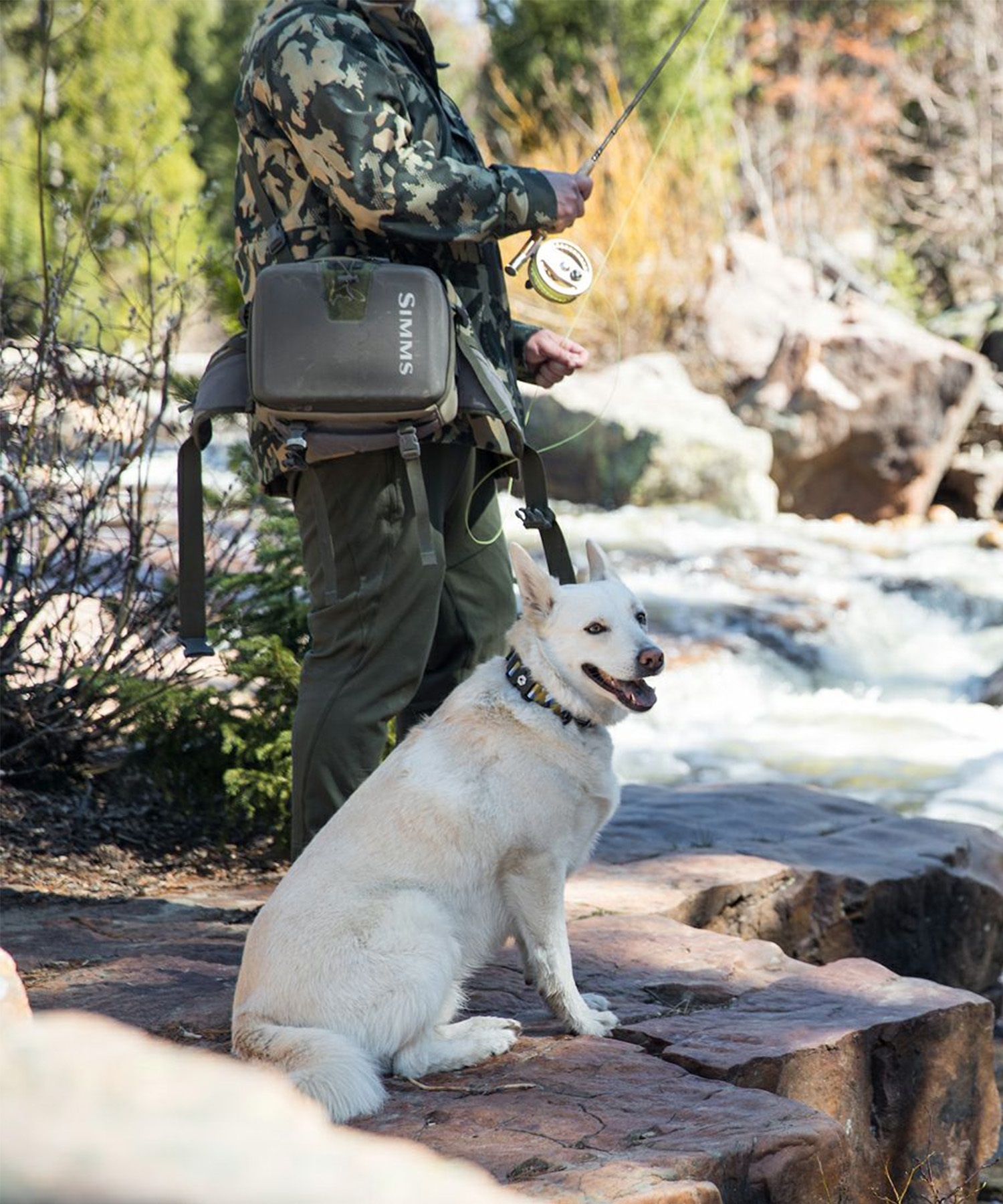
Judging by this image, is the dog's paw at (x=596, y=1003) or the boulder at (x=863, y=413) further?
the boulder at (x=863, y=413)

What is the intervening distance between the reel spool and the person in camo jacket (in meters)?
0.16

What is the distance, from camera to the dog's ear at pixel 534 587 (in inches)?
126

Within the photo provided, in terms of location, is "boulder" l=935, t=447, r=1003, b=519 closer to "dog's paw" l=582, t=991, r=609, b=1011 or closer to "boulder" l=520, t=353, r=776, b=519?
"boulder" l=520, t=353, r=776, b=519

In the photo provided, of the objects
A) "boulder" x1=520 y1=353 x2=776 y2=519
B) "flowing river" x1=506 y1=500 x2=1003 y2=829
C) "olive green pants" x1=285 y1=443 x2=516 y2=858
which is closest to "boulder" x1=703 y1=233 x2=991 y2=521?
"flowing river" x1=506 y1=500 x2=1003 y2=829

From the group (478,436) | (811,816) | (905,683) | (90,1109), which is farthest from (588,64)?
(90,1109)

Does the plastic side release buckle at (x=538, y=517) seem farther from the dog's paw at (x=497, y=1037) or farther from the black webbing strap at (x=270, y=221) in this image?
the dog's paw at (x=497, y=1037)

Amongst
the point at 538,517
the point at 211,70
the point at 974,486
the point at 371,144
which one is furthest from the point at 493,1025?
the point at 211,70

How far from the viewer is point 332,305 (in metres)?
3.13

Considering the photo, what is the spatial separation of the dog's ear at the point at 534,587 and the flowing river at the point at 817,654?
356 centimetres

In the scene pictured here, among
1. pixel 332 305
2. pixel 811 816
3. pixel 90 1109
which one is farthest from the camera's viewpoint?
pixel 811 816

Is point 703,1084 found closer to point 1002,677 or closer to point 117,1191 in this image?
point 117,1191

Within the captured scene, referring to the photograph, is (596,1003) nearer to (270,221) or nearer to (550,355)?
(550,355)

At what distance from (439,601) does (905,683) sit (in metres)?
6.25

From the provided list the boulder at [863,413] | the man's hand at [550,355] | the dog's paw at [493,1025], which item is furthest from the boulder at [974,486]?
the dog's paw at [493,1025]
